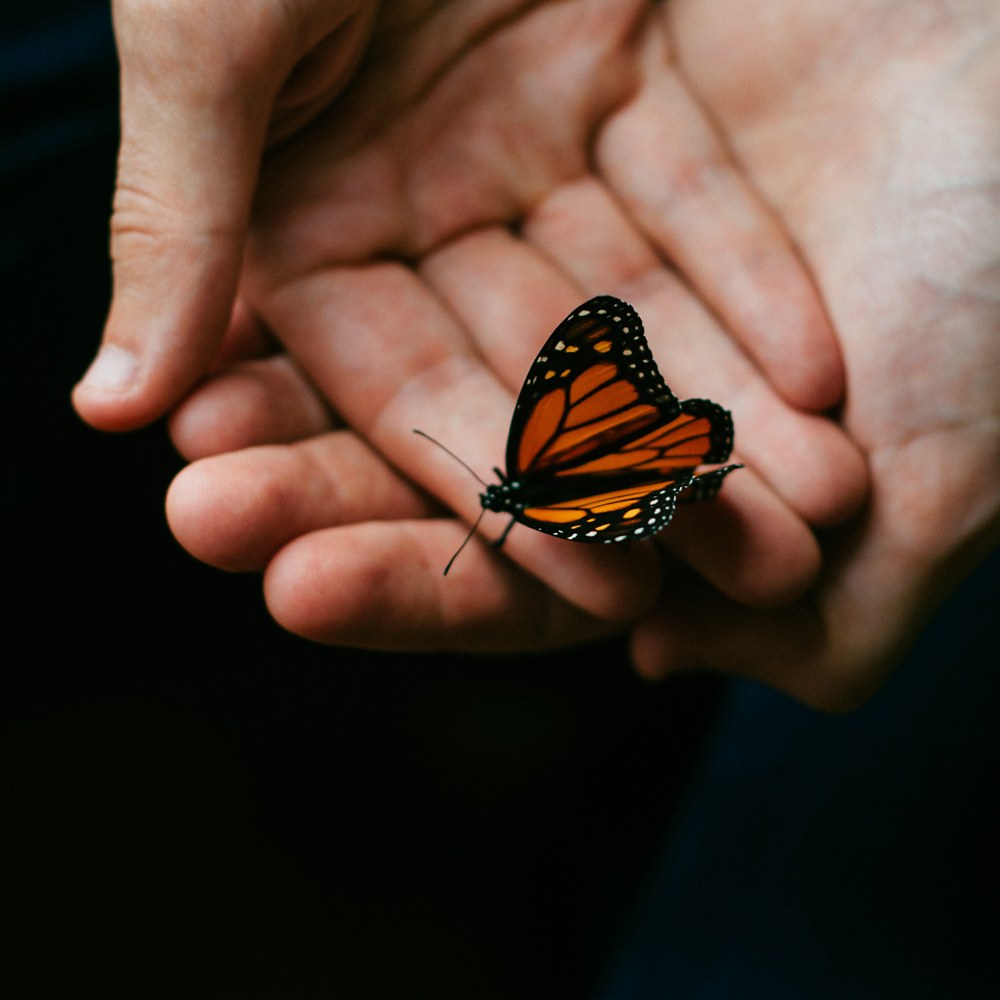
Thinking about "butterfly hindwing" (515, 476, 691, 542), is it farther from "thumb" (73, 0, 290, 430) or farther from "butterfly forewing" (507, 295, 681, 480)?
"thumb" (73, 0, 290, 430)

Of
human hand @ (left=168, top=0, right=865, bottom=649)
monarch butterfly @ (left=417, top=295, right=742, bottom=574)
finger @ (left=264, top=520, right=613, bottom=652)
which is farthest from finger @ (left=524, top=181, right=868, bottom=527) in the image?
finger @ (left=264, top=520, right=613, bottom=652)

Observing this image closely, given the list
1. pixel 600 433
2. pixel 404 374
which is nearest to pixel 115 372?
pixel 404 374

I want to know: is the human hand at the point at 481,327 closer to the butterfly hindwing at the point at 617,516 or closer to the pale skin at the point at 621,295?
the pale skin at the point at 621,295

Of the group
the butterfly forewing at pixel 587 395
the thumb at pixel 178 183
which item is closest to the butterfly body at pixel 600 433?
the butterfly forewing at pixel 587 395

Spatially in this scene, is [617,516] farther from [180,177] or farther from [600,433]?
[180,177]

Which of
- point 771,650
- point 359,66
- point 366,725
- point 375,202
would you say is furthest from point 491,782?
point 359,66

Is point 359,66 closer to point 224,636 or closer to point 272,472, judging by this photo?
point 272,472
